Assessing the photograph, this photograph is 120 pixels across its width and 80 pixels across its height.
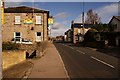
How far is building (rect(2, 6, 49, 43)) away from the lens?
48625 mm

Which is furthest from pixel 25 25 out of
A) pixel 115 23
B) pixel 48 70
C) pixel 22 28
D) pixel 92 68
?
pixel 48 70

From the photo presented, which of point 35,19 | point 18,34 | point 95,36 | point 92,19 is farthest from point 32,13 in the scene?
point 92,19

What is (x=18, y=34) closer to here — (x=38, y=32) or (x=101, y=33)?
(x=38, y=32)

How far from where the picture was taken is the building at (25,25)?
160ft

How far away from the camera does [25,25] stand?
4922 centimetres

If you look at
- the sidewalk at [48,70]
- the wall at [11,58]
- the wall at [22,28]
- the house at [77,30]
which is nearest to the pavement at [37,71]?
the sidewalk at [48,70]

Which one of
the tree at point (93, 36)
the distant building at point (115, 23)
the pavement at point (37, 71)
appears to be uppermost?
the distant building at point (115, 23)

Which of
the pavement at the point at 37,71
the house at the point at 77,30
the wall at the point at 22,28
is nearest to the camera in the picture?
the pavement at the point at 37,71

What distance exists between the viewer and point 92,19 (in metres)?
95.1

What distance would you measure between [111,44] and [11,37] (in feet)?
60.2

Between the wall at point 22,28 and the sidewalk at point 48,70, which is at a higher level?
the wall at point 22,28

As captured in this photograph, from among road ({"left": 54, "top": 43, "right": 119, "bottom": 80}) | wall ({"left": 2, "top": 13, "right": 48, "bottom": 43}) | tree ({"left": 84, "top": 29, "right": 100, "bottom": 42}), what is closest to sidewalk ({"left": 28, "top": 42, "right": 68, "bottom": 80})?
road ({"left": 54, "top": 43, "right": 119, "bottom": 80})

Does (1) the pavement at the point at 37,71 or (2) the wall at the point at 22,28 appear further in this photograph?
(2) the wall at the point at 22,28

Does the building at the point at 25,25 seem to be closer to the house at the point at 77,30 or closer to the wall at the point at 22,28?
the wall at the point at 22,28
